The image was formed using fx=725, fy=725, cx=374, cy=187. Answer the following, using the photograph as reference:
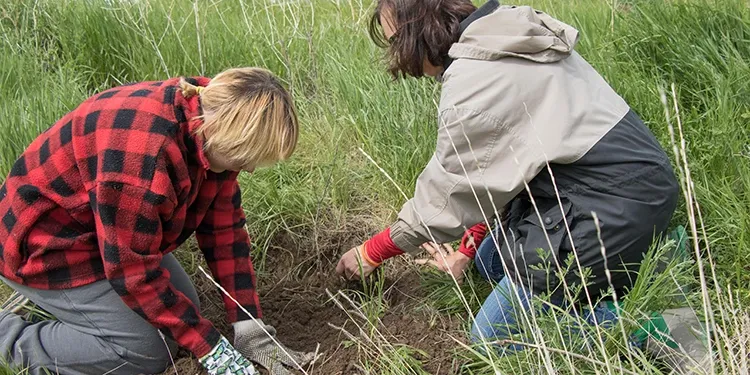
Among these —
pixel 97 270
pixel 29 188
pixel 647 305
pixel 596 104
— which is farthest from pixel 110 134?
pixel 647 305

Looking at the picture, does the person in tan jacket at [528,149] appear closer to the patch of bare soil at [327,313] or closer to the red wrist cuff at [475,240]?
the patch of bare soil at [327,313]

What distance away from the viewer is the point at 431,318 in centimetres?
256

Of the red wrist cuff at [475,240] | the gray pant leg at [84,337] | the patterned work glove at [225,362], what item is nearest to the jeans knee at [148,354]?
the gray pant leg at [84,337]

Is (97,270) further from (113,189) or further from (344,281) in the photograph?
(344,281)

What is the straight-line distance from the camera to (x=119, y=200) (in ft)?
6.42

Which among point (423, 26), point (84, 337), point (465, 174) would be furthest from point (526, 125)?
point (84, 337)

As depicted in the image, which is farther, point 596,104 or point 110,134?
point 596,104

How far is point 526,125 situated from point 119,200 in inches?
45.2

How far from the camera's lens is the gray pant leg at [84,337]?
232cm

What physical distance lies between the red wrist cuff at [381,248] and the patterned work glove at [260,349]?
39 cm

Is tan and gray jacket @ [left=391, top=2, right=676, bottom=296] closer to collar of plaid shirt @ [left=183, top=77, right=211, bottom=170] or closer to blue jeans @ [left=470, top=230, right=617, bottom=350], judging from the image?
blue jeans @ [left=470, top=230, right=617, bottom=350]

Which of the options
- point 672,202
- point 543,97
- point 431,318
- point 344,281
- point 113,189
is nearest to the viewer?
point 113,189

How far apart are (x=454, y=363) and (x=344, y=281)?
629mm

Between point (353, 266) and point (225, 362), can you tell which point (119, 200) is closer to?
point (225, 362)
